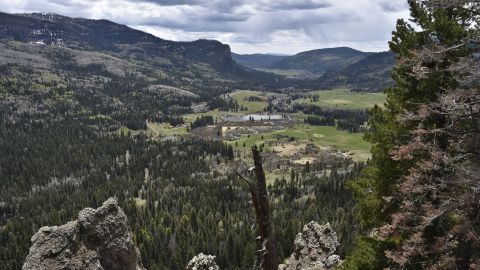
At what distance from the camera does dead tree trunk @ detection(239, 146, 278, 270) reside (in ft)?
54.1

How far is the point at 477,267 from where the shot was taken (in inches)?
790

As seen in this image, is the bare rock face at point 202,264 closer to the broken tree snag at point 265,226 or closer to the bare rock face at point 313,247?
the bare rock face at point 313,247

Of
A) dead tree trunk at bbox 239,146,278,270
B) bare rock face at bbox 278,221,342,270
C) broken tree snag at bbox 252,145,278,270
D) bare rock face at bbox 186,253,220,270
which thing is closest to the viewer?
dead tree trunk at bbox 239,146,278,270

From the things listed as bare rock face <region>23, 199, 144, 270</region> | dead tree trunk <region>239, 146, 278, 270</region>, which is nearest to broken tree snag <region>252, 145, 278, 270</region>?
dead tree trunk <region>239, 146, 278, 270</region>

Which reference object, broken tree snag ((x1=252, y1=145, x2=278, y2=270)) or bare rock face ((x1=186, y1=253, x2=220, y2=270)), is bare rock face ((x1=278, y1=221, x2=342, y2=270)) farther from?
broken tree snag ((x1=252, y1=145, x2=278, y2=270))

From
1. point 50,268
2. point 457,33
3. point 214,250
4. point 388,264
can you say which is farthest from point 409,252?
point 214,250

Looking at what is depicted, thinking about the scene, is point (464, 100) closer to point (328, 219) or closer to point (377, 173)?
point (377, 173)

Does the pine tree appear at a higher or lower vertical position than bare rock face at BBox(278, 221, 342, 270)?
higher

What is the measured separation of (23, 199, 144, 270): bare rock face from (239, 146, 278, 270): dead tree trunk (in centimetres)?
3819

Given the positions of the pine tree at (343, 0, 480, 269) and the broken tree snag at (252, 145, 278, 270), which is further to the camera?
the pine tree at (343, 0, 480, 269)

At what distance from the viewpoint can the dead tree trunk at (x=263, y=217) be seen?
16500mm

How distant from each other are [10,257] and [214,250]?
83.5 meters

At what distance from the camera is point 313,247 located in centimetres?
8344

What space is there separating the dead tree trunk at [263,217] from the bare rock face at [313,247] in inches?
2473
